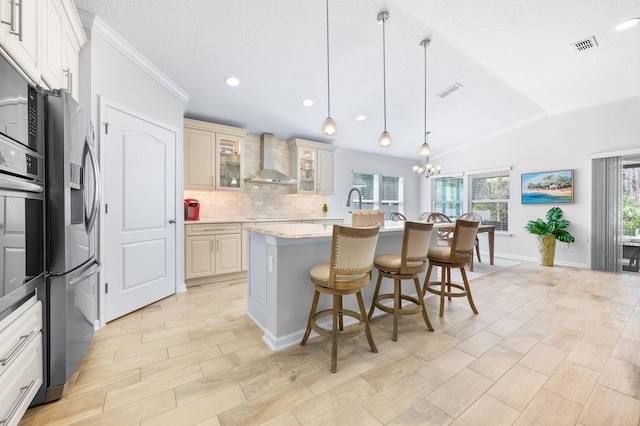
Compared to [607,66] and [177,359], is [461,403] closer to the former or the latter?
[177,359]

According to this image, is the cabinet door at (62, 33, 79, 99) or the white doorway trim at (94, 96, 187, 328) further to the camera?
the white doorway trim at (94, 96, 187, 328)

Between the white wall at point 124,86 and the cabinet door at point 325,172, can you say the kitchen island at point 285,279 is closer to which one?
the white wall at point 124,86

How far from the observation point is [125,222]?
8.67 feet

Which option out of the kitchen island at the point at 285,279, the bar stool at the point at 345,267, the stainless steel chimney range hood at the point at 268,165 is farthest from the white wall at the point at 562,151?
the bar stool at the point at 345,267

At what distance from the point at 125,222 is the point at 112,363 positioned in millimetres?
1349

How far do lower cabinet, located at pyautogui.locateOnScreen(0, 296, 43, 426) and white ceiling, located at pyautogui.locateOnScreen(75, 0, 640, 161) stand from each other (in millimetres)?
2420

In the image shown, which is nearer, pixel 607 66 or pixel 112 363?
pixel 112 363

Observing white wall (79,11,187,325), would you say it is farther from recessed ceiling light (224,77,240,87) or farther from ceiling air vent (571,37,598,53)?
ceiling air vent (571,37,598,53)

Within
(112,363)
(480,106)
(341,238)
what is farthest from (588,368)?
(480,106)

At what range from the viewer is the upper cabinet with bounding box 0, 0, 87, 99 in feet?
4.16

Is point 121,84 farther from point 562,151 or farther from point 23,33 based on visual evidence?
point 562,151

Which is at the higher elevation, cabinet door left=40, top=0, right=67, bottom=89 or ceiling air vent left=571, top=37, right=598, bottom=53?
ceiling air vent left=571, top=37, right=598, bottom=53

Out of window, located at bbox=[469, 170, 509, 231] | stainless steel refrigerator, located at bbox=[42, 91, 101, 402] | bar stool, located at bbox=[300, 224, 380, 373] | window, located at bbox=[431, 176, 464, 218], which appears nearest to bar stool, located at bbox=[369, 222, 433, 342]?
bar stool, located at bbox=[300, 224, 380, 373]

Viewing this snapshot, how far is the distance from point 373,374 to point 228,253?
2.83 metres
